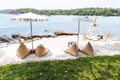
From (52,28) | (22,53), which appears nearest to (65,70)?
(22,53)

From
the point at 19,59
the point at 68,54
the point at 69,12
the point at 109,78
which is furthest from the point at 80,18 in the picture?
the point at 69,12

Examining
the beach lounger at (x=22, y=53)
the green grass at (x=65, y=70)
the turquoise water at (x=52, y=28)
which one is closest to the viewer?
the green grass at (x=65, y=70)

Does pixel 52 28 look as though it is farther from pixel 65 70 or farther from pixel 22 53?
pixel 65 70

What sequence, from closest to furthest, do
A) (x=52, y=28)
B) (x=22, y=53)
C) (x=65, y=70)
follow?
(x=65, y=70) < (x=22, y=53) < (x=52, y=28)

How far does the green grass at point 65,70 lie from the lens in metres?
5.19

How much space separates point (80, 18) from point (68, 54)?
1761 millimetres

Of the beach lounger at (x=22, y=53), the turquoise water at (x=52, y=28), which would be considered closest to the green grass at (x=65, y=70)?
the beach lounger at (x=22, y=53)

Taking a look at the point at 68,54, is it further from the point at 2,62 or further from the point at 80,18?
the point at 2,62

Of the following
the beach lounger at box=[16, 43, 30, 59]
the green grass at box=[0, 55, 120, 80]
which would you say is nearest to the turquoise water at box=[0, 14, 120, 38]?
the beach lounger at box=[16, 43, 30, 59]

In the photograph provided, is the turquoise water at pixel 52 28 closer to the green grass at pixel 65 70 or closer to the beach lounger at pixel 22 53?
the beach lounger at pixel 22 53

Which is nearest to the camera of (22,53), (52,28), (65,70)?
(65,70)

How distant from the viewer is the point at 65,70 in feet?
18.3

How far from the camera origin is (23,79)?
505 cm

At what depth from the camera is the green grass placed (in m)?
5.19
